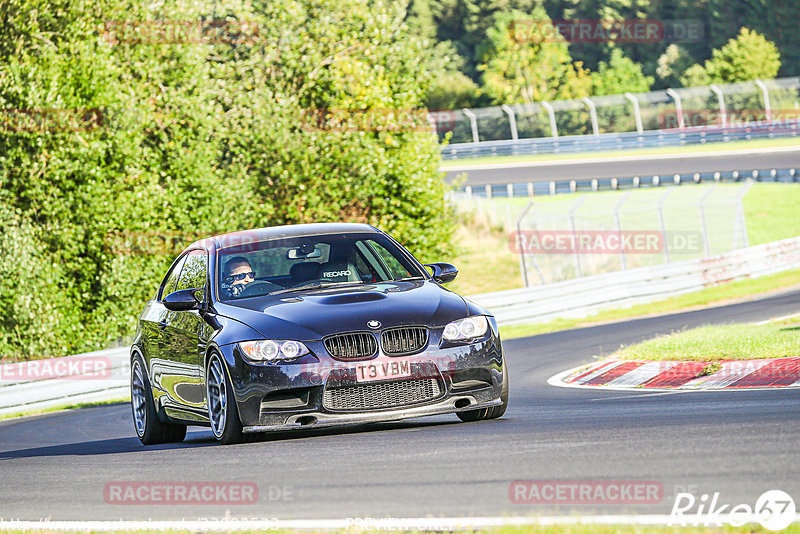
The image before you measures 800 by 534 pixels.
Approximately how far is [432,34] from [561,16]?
11120mm

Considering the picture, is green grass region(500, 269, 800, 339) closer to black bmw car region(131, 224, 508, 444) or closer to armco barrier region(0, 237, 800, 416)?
armco barrier region(0, 237, 800, 416)

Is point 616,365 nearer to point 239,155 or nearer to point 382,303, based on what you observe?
point 382,303

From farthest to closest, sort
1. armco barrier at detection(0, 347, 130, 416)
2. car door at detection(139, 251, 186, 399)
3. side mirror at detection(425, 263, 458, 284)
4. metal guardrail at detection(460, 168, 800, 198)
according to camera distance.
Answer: metal guardrail at detection(460, 168, 800, 198), armco barrier at detection(0, 347, 130, 416), car door at detection(139, 251, 186, 399), side mirror at detection(425, 263, 458, 284)

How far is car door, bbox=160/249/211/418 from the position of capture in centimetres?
911

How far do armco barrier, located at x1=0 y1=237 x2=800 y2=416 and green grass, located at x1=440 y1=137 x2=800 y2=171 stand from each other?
25.8 metres

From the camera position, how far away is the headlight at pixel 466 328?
8.34 metres

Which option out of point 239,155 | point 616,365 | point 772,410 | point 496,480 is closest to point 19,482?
point 496,480

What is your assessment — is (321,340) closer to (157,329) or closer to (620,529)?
(157,329)
